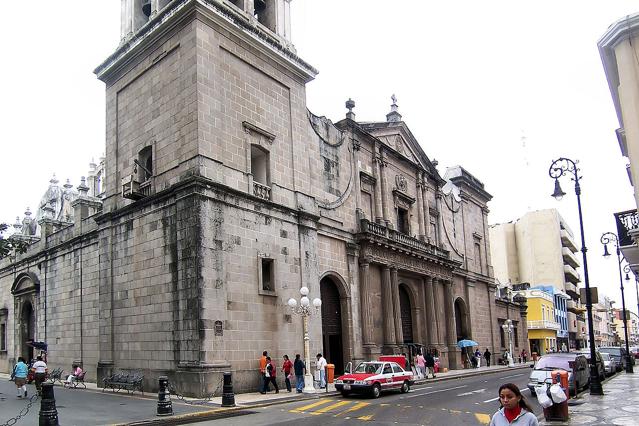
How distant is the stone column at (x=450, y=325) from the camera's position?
4100 cm

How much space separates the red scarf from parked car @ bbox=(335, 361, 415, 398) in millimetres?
16006

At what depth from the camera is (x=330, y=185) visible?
3159 cm

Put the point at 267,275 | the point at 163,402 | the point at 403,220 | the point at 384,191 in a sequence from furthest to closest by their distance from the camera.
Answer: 1. the point at 403,220
2. the point at 384,191
3. the point at 267,275
4. the point at 163,402

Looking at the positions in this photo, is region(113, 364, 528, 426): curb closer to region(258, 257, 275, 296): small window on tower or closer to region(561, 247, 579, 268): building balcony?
region(258, 257, 275, 296): small window on tower

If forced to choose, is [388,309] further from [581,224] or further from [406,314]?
[581,224]

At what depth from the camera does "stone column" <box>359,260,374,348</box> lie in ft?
103

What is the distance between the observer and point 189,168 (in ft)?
74.5

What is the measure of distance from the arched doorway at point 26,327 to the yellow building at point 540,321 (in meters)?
52.7

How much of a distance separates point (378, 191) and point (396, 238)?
3.10 metres

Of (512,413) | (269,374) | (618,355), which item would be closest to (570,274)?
(618,355)

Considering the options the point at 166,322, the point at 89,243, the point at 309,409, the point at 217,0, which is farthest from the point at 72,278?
the point at 309,409

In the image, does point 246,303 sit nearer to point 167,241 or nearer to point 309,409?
point 167,241

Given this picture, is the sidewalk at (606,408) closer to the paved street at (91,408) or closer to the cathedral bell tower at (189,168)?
the paved street at (91,408)

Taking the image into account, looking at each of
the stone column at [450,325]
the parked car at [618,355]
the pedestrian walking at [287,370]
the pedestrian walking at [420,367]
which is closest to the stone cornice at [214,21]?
the pedestrian walking at [287,370]
